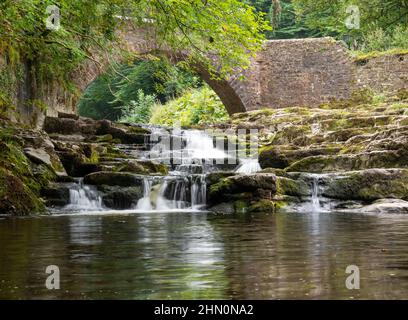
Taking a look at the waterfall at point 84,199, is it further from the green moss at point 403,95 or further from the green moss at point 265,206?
the green moss at point 403,95

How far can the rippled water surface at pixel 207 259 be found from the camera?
308 centimetres

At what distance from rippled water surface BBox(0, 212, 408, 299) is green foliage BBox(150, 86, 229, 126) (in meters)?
20.3

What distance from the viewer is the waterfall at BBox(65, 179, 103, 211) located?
1062 centimetres

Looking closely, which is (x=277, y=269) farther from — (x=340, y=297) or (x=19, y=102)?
(x=19, y=102)

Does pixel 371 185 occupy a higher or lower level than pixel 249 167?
lower

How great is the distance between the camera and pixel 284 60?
2522cm

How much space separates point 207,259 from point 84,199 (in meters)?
6.77

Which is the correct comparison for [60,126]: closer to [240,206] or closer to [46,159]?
[46,159]

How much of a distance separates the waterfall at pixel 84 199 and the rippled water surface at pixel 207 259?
10.2ft

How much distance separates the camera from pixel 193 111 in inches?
1104

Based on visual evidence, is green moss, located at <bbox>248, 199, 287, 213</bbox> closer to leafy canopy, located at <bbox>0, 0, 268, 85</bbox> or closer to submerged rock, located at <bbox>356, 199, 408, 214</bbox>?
submerged rock, located at <bbox>356, 199, 408, 214</bbox>

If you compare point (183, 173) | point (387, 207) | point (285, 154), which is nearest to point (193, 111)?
point (183, 173)

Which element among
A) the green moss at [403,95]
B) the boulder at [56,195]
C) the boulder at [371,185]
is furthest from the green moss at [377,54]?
the boulder at [56,195]

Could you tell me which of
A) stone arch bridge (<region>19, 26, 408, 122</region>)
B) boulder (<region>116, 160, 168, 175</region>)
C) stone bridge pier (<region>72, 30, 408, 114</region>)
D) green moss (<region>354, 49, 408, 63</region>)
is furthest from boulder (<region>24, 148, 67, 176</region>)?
green moss (<region>354, 49, 408, 63</region>)
